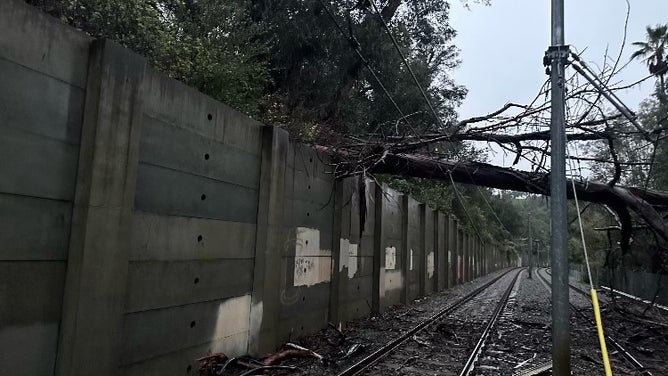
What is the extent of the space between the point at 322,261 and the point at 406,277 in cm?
817

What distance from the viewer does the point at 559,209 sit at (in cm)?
602

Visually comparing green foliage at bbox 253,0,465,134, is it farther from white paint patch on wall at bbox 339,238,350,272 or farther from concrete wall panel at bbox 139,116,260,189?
concrete wall panel at bbox 139,116,260,189

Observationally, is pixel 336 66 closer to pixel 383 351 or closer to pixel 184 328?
pixel 383 351

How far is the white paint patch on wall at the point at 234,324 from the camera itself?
22.7 ft

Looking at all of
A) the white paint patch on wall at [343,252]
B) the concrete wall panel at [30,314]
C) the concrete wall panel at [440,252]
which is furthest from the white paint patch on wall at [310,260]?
the concrete wall panel at [440,252]

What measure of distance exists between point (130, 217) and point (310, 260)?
5.22 meters

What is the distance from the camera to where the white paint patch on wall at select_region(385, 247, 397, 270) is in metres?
15.5

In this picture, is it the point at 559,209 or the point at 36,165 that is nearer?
the point at 36,165

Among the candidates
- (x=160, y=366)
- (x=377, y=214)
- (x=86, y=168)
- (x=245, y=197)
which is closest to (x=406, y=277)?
(x=377, y=214)

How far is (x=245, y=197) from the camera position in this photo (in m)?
7.62

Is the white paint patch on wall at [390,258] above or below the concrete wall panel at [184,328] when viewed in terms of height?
above

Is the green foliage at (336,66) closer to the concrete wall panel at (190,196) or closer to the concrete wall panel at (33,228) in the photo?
the concrete wall panel at (190,196)

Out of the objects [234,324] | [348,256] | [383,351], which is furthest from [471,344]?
[234,324]

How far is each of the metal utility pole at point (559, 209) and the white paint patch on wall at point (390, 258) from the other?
367 inches
